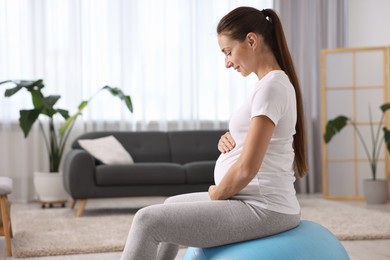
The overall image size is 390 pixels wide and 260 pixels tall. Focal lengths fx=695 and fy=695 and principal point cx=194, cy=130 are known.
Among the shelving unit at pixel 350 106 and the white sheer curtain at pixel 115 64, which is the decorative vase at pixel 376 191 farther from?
the white sheer curtain at pixel 115 64

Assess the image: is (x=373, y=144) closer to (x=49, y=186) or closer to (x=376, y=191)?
(x=376, y=191)

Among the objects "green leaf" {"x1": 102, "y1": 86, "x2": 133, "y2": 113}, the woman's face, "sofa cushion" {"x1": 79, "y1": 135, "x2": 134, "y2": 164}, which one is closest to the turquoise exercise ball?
the woman's face

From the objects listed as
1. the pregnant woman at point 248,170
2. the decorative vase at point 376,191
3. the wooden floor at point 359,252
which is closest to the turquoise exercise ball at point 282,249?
the pregnant woman at point 248,170

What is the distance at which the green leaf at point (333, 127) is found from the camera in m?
6.69

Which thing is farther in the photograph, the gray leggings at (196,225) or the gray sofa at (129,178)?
the gray sofa at (129,178)

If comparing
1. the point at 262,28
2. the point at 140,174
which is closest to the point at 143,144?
the point at 140,174

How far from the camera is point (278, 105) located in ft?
6.66

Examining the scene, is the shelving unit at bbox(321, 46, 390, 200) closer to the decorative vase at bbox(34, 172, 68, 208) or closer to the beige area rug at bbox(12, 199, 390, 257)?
the beige area rug at bbox(12, 199, 390, 257)

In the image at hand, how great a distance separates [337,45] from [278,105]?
5.67 m

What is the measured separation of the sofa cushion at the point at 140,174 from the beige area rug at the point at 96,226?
0.28m

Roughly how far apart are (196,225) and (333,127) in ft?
16.0

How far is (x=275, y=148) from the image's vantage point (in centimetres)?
210

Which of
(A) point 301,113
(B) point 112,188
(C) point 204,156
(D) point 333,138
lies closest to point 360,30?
(D) point 333,138

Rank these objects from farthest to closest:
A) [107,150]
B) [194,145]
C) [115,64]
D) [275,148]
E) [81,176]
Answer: [115,64]
[194,145]
[107,150]
[81,176]
[275,148]
